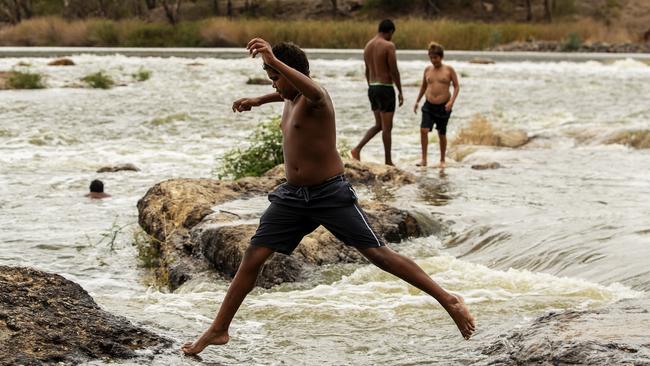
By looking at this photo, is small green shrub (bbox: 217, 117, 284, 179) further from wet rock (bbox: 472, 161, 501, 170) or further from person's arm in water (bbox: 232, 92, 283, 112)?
person's arm in water (bbox: 232, 92, 283, 112)

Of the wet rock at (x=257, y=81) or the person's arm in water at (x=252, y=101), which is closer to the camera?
the person's arm in water at (x=252, y=101)

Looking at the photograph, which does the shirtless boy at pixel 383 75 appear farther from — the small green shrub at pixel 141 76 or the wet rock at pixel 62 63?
the wet rock at pixel 62 63

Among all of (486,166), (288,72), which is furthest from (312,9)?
(288,72)

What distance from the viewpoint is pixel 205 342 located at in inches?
206

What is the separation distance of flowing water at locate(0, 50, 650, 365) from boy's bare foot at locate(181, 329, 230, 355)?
0.26 feet

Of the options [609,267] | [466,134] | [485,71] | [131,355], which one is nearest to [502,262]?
[609,267]

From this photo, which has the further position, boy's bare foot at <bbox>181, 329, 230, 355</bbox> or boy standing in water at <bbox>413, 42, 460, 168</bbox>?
boy standing in water at <bbox>413, 42, 460, 168</bbox>

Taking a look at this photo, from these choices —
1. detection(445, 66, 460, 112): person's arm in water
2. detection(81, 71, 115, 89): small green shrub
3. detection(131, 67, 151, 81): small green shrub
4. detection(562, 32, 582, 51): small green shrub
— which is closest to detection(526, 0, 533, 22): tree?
detection(562, 32, 582, 51): small green shrub

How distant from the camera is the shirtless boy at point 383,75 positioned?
1263 cm

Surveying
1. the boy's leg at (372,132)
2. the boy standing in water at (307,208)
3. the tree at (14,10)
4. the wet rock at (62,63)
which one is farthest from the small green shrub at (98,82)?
the tree at (14,10)

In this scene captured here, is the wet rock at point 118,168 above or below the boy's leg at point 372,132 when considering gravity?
below

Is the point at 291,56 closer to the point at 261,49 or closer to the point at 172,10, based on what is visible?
the point at 261,49

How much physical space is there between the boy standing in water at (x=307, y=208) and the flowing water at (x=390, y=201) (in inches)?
12.8

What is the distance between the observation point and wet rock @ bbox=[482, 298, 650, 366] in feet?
14.6
